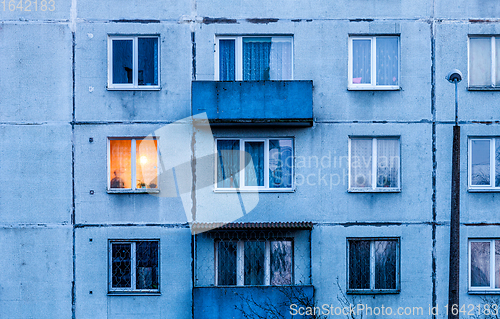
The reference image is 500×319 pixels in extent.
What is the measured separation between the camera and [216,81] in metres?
9.48

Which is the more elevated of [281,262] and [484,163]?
[484,163]

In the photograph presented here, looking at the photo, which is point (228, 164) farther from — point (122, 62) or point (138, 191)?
point (122, 62)

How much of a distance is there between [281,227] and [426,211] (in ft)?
12.3

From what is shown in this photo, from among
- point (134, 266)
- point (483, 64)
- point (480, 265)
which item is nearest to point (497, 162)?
point (483, 64)

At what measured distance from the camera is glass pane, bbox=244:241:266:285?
388 inches

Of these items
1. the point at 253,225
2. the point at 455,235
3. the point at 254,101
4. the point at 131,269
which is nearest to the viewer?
the point at 455,235

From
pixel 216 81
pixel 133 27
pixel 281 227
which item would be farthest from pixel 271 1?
pixel 281 227

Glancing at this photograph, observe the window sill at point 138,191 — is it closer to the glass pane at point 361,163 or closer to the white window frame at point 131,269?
the white window frame at point 131,269

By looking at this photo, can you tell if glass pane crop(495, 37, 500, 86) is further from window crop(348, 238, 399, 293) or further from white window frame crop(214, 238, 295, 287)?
white window frame crop(214, 238, 295, 287)

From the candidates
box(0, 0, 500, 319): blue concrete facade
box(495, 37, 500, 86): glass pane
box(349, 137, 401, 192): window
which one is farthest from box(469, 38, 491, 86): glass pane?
box(349, 137, 401, 192): window

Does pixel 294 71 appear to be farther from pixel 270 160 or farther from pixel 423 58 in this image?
pixel 423 58

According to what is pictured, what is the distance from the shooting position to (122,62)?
1006cm

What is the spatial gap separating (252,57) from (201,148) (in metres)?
2.70

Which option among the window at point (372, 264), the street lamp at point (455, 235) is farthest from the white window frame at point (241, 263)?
the street lamp at point (455, 235)
